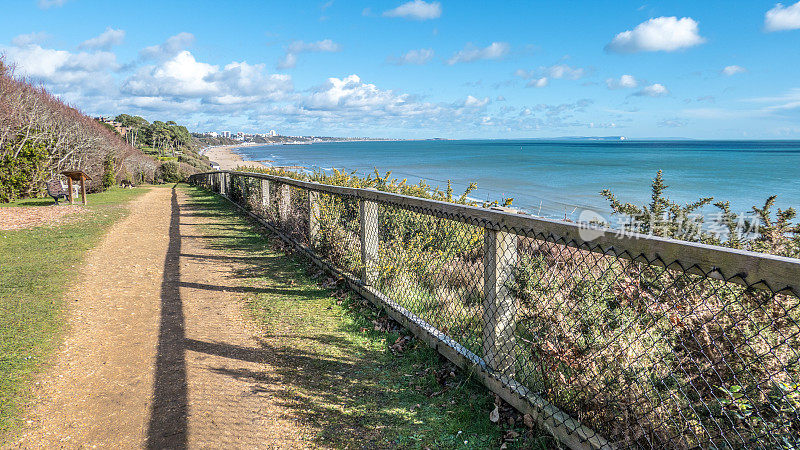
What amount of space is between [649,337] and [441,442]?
63.4 inches

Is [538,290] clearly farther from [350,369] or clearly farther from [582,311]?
[350,369]

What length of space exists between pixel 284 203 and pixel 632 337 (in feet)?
25.6

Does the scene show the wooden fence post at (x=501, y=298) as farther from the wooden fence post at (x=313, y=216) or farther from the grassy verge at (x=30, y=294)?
the wooden fence post at (x=313, y=216)

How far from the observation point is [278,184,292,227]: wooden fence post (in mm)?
9422

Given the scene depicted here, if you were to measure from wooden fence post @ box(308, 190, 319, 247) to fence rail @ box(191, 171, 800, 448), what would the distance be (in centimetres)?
260

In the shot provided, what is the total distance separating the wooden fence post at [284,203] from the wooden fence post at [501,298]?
6.60 m

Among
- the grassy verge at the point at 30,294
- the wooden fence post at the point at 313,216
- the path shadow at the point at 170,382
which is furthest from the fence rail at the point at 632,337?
the grassy verge at the point at 30,294

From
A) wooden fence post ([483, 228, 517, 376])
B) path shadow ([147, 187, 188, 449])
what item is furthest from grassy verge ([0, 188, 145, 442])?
wooden fence post ([483, 228, 517, 376])

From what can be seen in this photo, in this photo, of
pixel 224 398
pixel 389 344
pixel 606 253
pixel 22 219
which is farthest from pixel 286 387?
pixel 22 219

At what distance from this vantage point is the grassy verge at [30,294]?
149 inches

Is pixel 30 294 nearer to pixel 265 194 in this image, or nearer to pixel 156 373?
pixel 156 373

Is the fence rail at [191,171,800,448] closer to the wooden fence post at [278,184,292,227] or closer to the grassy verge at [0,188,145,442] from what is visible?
the grassy verge at [0,188,145,442]

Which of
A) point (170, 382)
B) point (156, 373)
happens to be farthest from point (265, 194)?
point (170, 382)

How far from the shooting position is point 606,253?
256 centimetres
